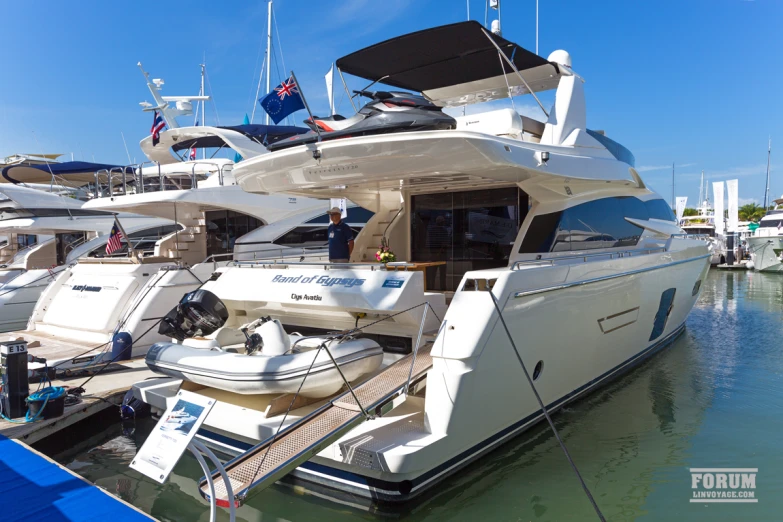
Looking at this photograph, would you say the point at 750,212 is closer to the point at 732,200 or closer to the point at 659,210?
the point at 732,200

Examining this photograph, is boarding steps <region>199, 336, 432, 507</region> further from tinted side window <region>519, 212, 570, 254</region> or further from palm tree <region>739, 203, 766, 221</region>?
palm tree <region>739, 203, 766, 221</region>

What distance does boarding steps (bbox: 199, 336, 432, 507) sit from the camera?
344 cm

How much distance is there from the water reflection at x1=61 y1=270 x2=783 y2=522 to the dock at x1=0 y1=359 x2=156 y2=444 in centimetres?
39

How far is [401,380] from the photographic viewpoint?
4.42 m

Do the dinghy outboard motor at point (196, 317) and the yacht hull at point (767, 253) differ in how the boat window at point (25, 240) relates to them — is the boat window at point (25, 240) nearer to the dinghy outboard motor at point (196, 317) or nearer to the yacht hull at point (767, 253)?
the dinghy outboard motor at point (196, 317)

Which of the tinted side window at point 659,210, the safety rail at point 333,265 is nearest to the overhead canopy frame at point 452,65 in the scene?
the safety rail at point 333,265

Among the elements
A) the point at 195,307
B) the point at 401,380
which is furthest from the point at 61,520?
the point at 195,307

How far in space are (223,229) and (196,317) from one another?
6.04m

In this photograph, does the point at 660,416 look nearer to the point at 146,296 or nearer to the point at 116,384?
the point at 116,384

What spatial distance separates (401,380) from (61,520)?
A: 2455mm

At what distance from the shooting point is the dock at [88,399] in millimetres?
4949

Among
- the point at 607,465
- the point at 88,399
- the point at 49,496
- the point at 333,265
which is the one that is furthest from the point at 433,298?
the point at 88,399

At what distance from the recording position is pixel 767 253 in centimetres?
2795

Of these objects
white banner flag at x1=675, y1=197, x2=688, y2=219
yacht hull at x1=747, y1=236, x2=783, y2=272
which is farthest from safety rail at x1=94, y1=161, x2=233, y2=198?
white banner flag at x1=675, y1=197, x2=688, y2=219
